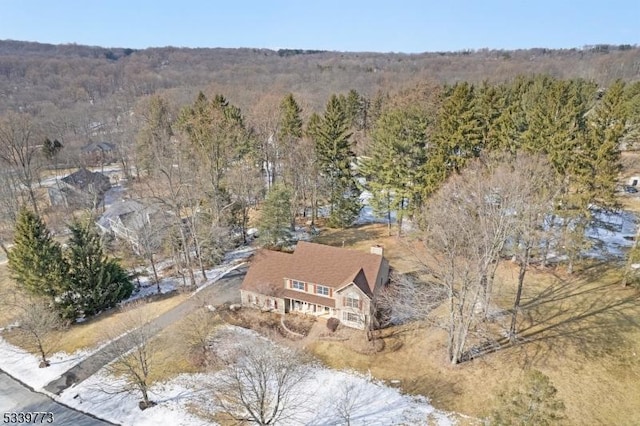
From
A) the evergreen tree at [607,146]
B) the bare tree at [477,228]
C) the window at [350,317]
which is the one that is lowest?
the window at [350,317]

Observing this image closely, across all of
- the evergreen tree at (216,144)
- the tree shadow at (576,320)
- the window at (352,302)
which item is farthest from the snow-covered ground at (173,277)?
the tree shadow at (576,320)

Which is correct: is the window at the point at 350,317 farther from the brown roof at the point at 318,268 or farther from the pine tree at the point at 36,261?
the pine tree at the point at 36,261

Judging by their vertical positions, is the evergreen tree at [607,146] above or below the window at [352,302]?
above

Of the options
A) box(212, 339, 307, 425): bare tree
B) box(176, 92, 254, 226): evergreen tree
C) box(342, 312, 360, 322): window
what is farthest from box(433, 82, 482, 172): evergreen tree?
box(212, 339, 307, 425): bare tree

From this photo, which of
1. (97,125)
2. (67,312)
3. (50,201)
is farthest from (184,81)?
(67,312)

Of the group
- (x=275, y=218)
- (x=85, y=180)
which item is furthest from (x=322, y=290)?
(x=85, y=180)

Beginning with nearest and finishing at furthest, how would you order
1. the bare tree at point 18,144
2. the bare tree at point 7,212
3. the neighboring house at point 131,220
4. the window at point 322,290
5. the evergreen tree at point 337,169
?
the window at point 322,290 → the neighboring house at point 131,220 → the evergreen tree at point 337,169 → the bare tree at point 7,212 → the bare tree at point 18,144

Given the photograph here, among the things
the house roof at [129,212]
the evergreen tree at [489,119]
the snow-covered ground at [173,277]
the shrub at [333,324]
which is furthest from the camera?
the house roof at [129,212]
